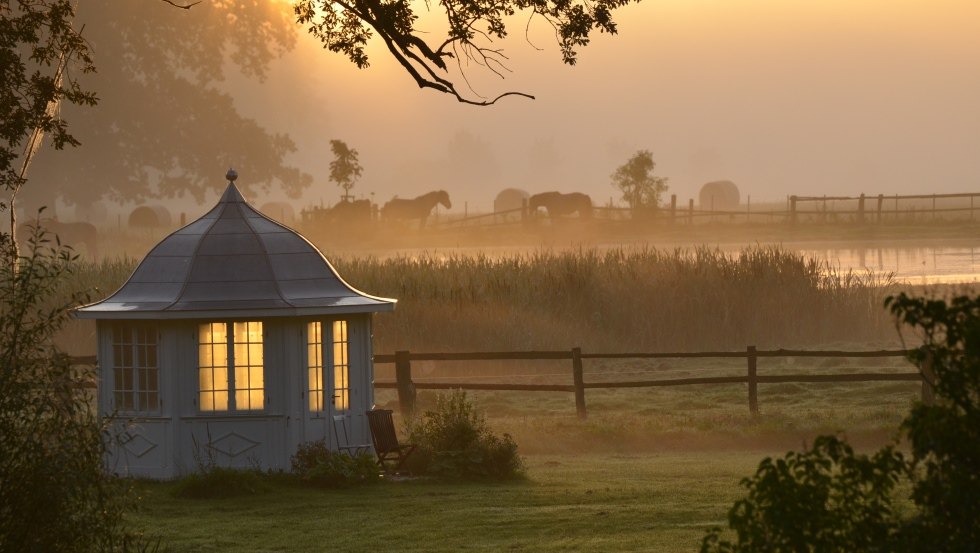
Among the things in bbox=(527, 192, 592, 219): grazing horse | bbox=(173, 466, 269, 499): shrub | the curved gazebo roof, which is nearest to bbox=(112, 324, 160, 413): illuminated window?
the curved gazebo roof

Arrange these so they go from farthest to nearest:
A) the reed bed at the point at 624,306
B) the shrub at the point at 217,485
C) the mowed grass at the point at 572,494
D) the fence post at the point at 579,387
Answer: the reed bed at the point at 624,306
the fence post at the point at 579,387
the shrub at the point at 217,485
the mowed grass at the point at 572,494

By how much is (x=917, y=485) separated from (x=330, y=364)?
1186 cm

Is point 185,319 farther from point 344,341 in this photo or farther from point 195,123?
point 195,123

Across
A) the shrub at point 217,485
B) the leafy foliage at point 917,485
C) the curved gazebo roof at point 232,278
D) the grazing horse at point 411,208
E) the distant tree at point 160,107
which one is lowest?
the shrub at point 217,485

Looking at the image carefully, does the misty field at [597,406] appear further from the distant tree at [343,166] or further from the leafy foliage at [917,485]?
the distant tree at [343,166]

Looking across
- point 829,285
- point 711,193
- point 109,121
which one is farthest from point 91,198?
point 711,193

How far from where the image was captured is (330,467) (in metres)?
17.5

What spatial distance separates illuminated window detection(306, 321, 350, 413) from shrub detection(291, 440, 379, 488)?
0.54 metres

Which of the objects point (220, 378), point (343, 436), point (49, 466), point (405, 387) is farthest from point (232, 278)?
point (49, 466)

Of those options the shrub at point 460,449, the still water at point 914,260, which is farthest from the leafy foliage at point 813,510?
the still water at point 914,260

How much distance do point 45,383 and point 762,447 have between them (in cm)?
1327

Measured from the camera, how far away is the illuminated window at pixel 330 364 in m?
18.0

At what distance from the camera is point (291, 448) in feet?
58.6

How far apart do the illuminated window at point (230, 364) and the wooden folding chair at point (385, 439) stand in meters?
1.40
